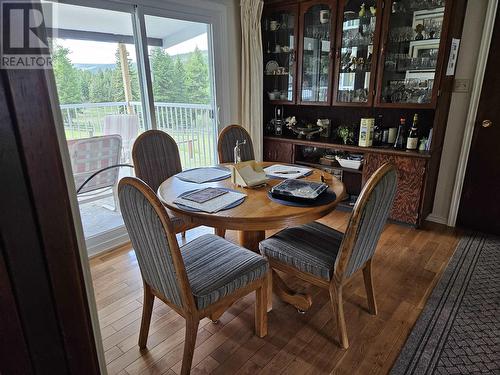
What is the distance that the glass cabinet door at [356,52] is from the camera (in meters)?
2.91

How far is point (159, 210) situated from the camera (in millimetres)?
1147

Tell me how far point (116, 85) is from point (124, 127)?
0.64 m

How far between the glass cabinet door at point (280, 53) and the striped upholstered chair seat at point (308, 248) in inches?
81.3

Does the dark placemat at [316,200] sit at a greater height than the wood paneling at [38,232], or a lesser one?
lesser

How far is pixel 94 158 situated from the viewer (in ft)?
8.75

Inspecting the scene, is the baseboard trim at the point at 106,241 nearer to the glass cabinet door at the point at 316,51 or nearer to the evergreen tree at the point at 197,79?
the evergreen tree at the point at 197,79

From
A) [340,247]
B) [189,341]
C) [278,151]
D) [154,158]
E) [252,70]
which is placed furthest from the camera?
[278,151]

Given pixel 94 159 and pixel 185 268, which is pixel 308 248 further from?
pixel 94 159

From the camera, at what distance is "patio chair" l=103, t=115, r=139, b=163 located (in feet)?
10.8

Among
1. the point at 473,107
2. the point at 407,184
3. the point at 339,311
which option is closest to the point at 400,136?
the point at 407,184

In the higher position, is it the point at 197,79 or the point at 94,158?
the point at 197,79

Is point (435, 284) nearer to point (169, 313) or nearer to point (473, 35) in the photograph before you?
point (169, 313)

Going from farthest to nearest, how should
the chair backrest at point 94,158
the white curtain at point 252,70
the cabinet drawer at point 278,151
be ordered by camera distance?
the cabinet drawer at point 278,151, the white curtain at point 252,70, the chair backrest at point 94,158

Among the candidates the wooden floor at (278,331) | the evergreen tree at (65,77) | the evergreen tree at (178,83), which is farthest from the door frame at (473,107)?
the evergreen tree at (65,77)
